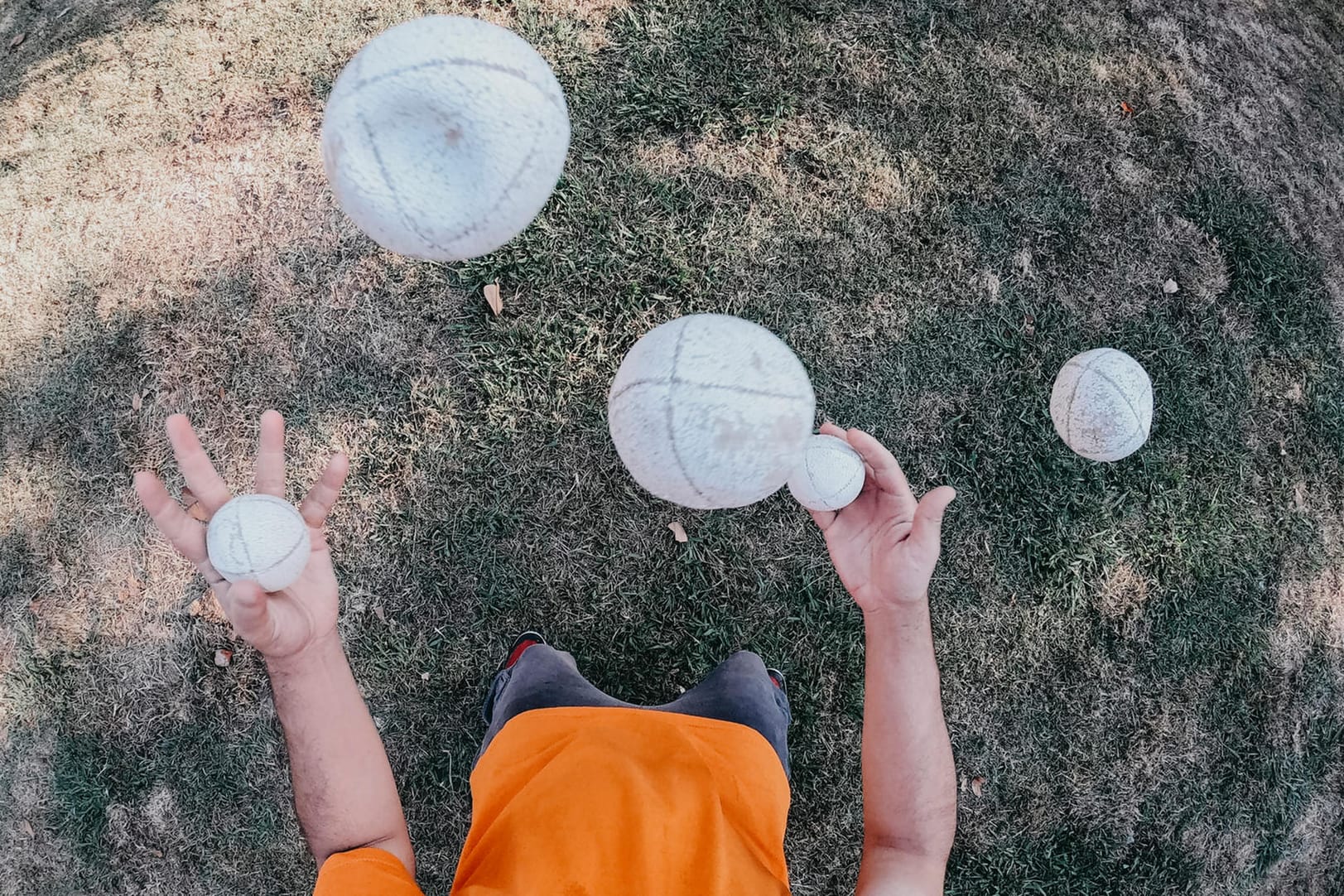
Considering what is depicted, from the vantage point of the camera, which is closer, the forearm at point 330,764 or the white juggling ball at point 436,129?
the white juggling ball at point 436,129

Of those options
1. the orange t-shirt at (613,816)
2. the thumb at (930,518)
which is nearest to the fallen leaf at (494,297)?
the orange t-shirt at (613,816)

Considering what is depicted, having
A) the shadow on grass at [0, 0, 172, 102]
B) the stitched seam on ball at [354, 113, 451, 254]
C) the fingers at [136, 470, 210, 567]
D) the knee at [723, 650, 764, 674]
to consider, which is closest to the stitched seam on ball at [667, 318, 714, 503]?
the stitched seam on ball at [354, 113, 451, 254]

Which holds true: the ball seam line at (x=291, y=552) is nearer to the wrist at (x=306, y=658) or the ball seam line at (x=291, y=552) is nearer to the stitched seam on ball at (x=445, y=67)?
the wrist at (x=306, y=658)

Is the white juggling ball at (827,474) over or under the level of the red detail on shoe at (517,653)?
over

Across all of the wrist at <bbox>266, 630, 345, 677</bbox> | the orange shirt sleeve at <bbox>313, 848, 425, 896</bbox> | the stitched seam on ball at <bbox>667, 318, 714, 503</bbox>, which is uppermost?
the stitched seam on ball at <bbox>667, 318, 714, 503</bbox>

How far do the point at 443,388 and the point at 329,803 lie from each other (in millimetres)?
1939

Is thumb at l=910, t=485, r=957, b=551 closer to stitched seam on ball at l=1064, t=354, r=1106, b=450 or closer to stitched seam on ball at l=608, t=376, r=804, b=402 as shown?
stitched seam on ball at l=608, t=376, r=804, b=402

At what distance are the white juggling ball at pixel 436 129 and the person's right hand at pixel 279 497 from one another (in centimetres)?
88

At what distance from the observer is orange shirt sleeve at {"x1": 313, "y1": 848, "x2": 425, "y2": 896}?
218cm

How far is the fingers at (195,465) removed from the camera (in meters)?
2.48

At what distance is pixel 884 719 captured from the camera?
8.71ft

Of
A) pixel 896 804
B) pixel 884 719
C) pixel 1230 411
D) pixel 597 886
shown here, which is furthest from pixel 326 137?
pixel 1230 411

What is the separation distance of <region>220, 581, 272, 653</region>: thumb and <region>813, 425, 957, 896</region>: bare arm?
1879 millimetres

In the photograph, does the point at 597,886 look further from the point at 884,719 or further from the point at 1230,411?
the point at 1230,411
